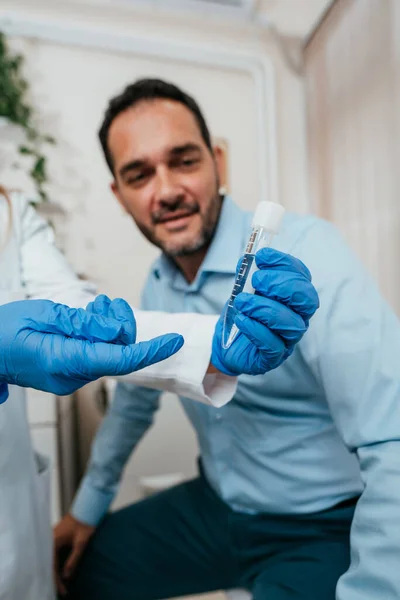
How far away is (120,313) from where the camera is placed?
449 mm

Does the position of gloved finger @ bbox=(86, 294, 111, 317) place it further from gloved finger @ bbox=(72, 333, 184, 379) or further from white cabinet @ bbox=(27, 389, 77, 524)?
white cabinet @ bbox=(27, 389, 77, 524)

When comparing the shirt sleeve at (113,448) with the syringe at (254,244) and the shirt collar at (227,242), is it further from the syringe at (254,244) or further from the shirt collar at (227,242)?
the syringe at (254,244)

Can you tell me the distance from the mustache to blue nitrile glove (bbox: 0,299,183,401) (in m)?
0.40

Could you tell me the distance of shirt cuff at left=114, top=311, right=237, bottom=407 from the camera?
1.85 ft

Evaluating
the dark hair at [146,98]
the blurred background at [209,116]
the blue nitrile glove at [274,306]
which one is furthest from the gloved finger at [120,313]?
the blurred background at [209,116]

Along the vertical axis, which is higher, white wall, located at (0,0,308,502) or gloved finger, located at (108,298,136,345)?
white wall, located at (0,0,308,502)

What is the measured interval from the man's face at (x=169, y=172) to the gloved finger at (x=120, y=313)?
1.14 ft

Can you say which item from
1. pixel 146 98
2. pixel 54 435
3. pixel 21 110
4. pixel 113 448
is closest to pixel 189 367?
pixel 113 448

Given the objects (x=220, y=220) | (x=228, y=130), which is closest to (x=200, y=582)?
(x=220, y=220)

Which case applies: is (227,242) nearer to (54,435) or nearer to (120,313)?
(120,313)

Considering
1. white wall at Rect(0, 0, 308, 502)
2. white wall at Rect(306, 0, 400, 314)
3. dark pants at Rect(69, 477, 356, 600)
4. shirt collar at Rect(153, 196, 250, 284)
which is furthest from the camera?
white wall at Rect(0, 0, 308, 502)

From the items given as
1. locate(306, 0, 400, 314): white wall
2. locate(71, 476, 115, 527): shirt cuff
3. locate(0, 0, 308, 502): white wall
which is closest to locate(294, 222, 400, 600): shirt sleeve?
locate(71, 476, 115, 527): shirt cuff

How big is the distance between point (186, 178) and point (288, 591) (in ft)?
2.22

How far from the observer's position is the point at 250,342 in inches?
19.4
